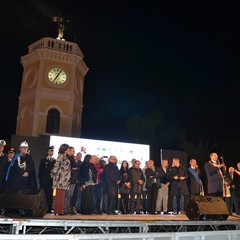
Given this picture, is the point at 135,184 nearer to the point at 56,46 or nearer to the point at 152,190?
the point at 152,190

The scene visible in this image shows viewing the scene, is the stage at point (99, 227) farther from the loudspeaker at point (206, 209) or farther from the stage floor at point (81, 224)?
the loudspeaker at point (206, 209)

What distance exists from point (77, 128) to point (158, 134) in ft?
30.1

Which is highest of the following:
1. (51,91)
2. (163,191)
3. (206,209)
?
(51,91)

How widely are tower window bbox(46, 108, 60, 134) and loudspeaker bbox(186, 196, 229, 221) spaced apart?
15216 millimetres

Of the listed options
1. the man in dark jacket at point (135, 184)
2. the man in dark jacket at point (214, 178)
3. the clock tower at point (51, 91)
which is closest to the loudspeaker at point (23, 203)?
the man in dark jacket at point (135, 184)

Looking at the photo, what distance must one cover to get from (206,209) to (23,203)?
13.1ft

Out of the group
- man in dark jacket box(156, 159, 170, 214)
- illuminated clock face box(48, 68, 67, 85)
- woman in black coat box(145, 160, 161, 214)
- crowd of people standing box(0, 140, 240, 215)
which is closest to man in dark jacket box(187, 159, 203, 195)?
crowd of people standing box(0, 140, 240, 215)

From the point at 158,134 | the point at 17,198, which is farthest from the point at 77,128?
the point at 17,198

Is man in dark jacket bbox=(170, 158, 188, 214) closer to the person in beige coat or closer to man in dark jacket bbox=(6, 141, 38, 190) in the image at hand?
the person in beige coat

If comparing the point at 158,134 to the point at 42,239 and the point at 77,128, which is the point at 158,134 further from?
the point at 42,239

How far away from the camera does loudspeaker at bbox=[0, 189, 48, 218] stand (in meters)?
6.08

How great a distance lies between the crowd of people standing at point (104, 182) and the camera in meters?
7.65

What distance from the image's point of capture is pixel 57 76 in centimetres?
2220

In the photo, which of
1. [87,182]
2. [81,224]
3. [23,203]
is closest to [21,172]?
[23,203]
